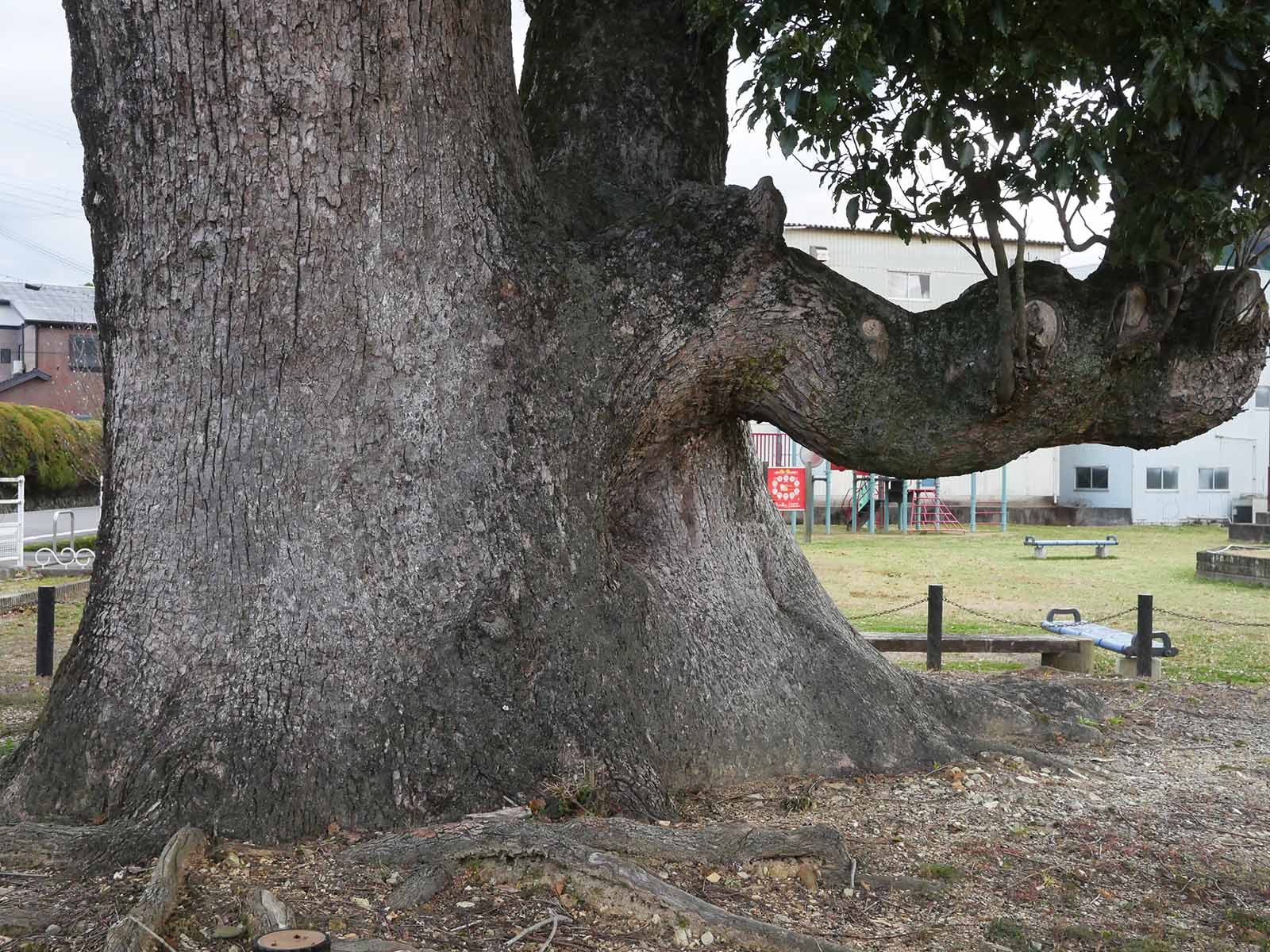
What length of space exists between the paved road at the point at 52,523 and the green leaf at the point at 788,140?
20.9 meters

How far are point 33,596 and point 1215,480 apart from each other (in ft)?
114

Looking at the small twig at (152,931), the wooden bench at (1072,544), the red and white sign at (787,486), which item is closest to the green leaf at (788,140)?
the small twig at (152,931)

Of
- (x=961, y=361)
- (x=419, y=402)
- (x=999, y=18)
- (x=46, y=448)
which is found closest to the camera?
(x=999, y=18)

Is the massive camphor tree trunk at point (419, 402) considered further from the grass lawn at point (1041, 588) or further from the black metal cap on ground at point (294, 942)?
the grass lawn at point (1041, 588)

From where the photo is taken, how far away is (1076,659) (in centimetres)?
1032

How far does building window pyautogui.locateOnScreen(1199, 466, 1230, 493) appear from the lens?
36.4 meters

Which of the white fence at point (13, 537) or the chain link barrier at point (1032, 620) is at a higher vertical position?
the white fence at point (13, 537)

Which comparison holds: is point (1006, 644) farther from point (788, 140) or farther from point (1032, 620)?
point (788, 140)

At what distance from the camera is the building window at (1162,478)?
118ft

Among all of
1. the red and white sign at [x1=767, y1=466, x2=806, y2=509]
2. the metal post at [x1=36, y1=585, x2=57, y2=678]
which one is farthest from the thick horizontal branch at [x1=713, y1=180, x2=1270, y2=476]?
the red and white sign at [x1=767, y1=466, x2=806, y2=509]

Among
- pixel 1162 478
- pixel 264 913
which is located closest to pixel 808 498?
pixel 1162 478

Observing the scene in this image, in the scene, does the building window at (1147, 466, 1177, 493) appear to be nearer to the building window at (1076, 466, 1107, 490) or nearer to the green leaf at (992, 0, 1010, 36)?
the building window at (1076, 466, 1107, 490)

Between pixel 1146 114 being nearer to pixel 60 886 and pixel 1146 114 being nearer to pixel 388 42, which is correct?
pixel 388 42

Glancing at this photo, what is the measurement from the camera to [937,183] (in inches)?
200
